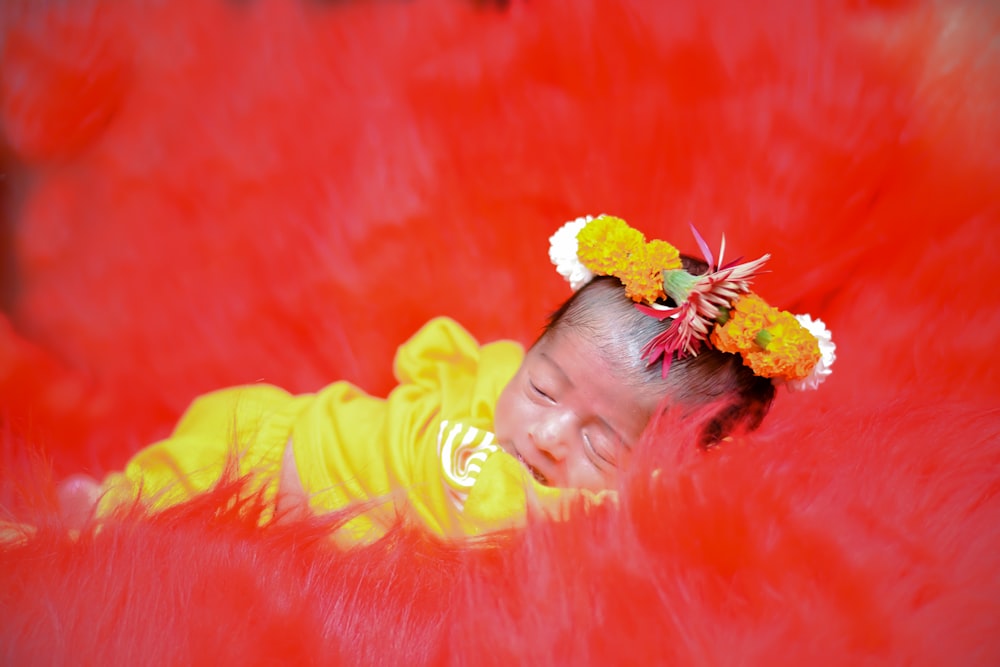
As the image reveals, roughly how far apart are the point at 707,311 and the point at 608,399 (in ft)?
0.58

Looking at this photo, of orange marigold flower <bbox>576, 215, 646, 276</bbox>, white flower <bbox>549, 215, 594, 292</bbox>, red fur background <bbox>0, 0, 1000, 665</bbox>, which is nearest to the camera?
orange marigold flower <bbox>576, 215, 646, 276</bbox>

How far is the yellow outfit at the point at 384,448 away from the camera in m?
1.15

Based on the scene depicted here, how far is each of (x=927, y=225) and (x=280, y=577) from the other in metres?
1.22

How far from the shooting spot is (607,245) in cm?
126

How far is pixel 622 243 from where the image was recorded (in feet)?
4.12

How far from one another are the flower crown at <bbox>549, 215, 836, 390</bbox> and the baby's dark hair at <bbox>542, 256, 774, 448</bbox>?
0.6 inches

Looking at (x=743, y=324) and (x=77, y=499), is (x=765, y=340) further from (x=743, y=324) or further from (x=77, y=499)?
(x=77, y=499)

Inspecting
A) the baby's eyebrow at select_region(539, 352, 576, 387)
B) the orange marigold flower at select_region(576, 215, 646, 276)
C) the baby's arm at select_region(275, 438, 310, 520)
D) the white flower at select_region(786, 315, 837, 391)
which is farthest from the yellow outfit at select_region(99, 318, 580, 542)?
the white flower at select_region(786, 315, 837, 391)

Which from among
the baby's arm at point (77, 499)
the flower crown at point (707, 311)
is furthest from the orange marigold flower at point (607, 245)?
the baby's arm at point (77, 499)

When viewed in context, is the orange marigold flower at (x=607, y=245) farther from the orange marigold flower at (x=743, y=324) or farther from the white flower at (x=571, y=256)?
the orange marigold flower at (x=743, y=324)

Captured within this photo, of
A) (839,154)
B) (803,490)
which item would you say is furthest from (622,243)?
(839,154)

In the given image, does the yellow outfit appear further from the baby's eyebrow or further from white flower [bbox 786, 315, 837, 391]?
white flower [bbox 786, 315, 837, 391]

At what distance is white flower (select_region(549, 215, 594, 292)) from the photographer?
137cm

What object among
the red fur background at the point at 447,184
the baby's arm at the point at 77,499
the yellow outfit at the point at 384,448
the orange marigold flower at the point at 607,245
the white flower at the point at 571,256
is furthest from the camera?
the red fur background at the point at 447,184
